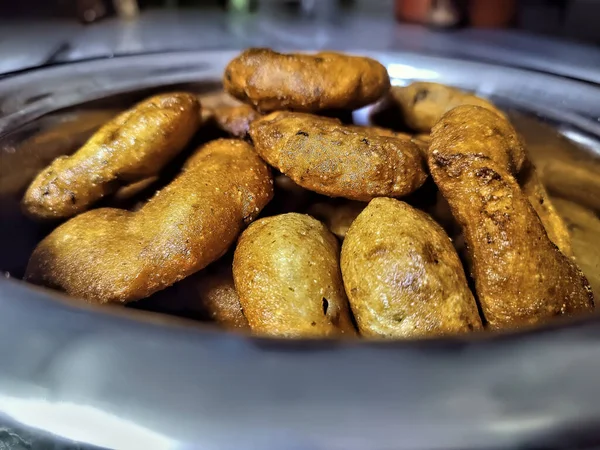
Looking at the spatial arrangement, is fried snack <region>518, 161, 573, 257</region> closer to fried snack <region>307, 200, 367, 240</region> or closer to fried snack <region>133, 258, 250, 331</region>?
fried snack <region>307, 200, 367, 240</region>

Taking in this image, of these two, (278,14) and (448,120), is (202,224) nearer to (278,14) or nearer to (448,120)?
(448,120)

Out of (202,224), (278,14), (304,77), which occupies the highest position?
(304,77)

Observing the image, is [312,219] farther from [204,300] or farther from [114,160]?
[114,160]

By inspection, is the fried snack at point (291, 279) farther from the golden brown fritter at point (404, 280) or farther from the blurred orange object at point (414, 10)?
the blurred orange object at point (414, 10)

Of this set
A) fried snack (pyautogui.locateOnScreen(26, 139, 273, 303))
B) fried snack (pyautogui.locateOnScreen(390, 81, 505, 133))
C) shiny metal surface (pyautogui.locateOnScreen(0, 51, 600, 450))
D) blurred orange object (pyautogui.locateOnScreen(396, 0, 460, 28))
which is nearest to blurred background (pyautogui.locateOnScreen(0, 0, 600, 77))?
blurred orange object (pyautogui.locateOnScreen(396, 0, 460, 28))

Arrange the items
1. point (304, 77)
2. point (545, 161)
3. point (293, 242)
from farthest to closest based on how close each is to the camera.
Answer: point (545, 161) < point (304, 77) < point (293, 242)

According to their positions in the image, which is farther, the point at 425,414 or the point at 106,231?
the point at 106,231

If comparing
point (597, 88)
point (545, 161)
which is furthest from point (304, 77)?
point (597, 88)
